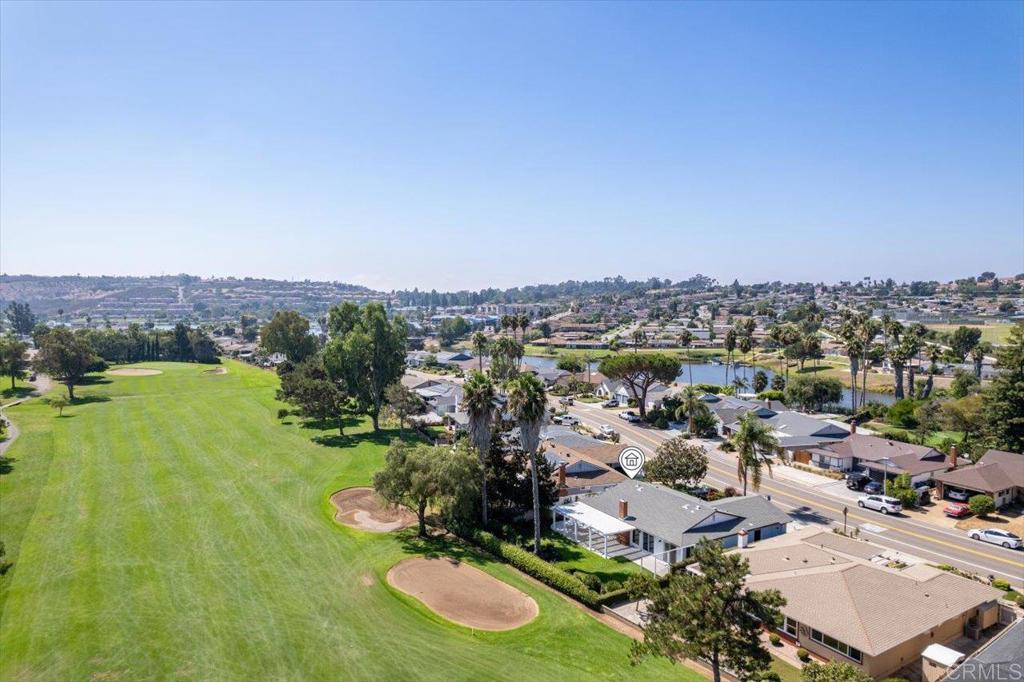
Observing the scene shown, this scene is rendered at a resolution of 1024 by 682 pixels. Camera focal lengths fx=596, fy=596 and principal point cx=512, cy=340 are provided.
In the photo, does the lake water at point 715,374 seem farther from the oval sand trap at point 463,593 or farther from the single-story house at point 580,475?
the oval sand trap at point 463,593

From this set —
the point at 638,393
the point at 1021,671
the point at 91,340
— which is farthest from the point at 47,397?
the point at 1021,671

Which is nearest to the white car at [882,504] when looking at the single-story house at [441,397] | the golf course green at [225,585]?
the golf course green at [225,585]

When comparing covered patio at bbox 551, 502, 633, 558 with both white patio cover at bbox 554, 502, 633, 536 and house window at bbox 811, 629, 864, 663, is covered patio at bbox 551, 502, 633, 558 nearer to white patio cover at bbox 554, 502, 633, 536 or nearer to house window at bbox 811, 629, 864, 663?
white patio cover at bbox 554, 502, 633, 536

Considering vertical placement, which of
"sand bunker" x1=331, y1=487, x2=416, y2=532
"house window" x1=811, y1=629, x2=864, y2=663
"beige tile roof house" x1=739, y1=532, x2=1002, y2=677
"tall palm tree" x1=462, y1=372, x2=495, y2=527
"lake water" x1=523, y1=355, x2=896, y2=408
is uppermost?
"tall palm tree" x1=462, y1=372, x2=495, y2=527

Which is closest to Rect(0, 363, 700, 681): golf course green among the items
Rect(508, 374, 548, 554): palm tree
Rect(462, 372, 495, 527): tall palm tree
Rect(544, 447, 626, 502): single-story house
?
Rect(462, 372, 495, 527): tall palm tree
